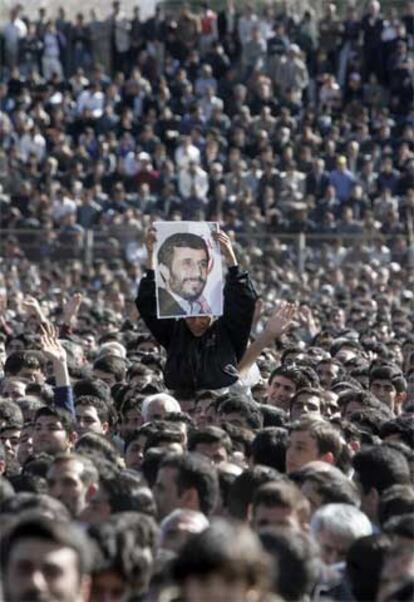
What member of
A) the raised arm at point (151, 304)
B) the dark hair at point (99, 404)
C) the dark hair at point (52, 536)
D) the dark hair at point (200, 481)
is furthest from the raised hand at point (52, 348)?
the dark hair at point (52, 536)

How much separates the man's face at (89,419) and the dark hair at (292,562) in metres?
5.35

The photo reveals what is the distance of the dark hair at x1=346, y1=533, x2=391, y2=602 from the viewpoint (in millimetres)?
7840

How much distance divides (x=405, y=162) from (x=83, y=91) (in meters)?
5.86

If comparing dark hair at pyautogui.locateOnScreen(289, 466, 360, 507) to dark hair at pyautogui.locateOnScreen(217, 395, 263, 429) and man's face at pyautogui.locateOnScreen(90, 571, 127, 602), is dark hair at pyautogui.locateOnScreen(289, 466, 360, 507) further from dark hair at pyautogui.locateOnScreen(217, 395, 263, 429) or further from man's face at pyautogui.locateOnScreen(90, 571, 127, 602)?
dark hair at pyautogui.locateOnScreen(217, 395, 263, 429)

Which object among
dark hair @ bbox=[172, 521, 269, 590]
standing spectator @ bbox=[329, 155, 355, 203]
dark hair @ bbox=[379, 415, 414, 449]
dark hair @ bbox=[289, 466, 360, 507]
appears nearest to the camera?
dark hair @ bbox=[172, 521, 269, 590]

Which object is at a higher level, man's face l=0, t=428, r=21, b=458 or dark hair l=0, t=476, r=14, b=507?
dark hair l=0, t=476, r=14, b=507

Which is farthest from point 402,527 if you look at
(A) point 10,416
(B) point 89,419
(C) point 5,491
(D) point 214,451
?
(B) point 89,419

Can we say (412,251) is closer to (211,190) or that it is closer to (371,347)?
(211,190)

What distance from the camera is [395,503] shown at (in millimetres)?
9086

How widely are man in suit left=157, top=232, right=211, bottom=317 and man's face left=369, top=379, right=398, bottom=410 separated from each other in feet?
5.44

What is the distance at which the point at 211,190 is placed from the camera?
34.9m

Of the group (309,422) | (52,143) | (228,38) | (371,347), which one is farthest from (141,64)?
(309,422)

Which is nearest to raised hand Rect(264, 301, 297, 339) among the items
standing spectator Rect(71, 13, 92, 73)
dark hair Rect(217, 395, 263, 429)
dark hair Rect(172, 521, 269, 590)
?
dark hair Rect(217, 395, 263, 429)

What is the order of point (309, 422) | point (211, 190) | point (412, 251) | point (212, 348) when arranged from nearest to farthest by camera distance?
1. point (309, 422)
2. point (212, 348)
3. point (412, 251)
4. point (211, 190)
